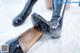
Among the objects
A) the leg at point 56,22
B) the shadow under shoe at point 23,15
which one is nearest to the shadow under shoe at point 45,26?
the leg at point 56,22

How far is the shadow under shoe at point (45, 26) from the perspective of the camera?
88cm

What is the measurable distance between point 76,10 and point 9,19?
1.43 ft

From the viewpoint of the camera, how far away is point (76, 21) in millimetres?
1056

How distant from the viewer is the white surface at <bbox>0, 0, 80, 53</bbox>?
833 mm

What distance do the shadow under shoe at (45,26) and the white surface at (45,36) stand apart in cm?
3

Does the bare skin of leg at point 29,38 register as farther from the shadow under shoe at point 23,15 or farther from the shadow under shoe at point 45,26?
the shadow under shoe at point 23,15

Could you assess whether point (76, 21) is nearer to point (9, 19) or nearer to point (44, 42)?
point (44, 42)

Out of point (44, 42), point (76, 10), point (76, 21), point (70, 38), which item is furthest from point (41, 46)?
point (76, 10)

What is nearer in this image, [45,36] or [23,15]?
[45,36]

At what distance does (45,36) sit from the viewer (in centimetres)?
93

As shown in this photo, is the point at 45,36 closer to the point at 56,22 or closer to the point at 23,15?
the point at 56,22

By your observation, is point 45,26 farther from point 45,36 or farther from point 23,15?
point 23,15

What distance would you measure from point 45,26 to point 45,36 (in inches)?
3.0

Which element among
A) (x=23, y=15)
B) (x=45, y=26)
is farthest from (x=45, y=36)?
(x=23, y=15)
